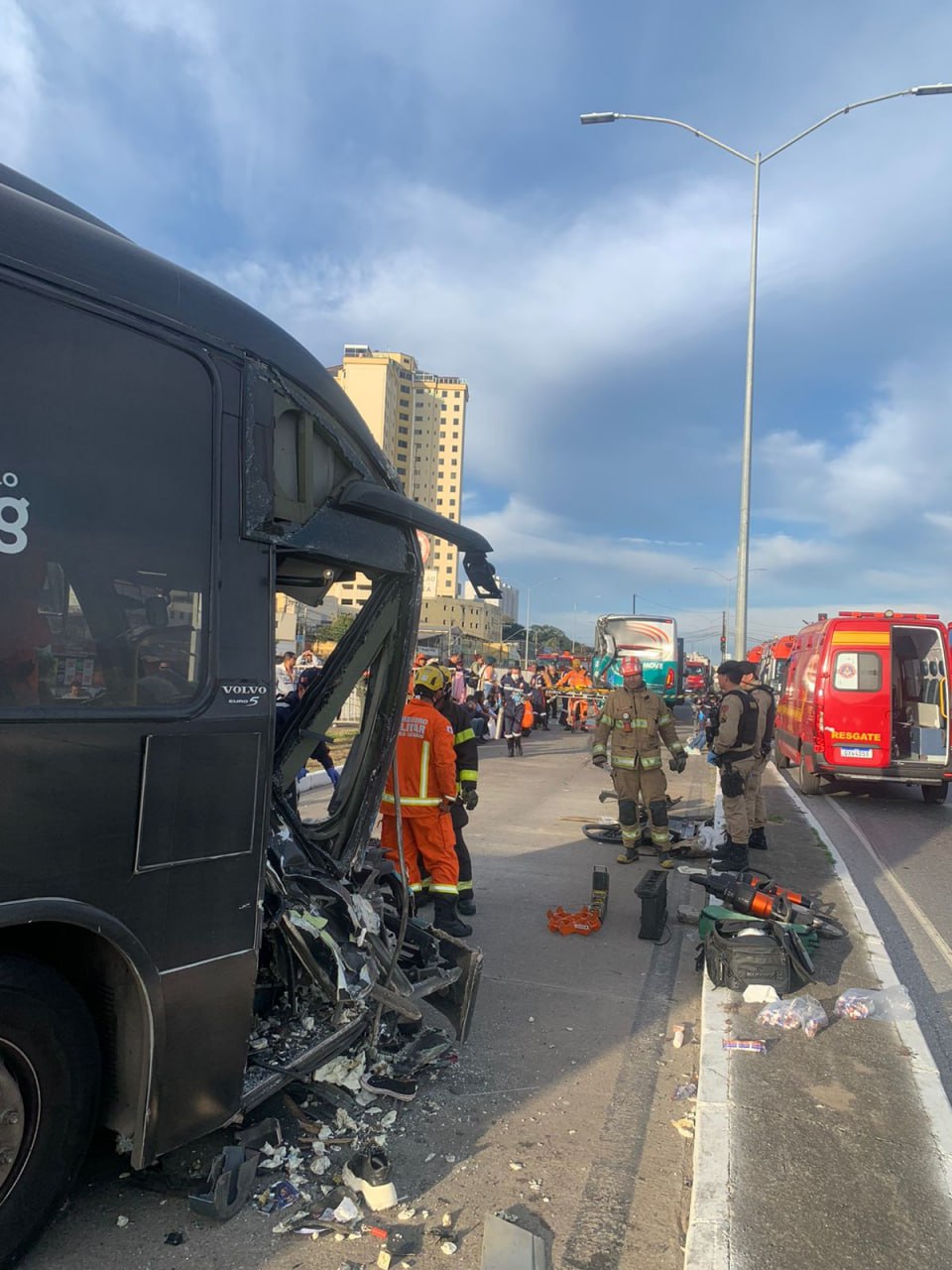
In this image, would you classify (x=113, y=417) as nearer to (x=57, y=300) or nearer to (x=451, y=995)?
(x=57, y=300)

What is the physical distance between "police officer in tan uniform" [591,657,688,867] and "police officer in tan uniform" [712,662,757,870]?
439 mm

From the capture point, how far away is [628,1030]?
466cm

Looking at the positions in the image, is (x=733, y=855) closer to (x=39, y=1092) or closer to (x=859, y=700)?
(x=859, y=700)

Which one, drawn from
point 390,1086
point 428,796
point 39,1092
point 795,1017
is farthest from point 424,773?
point 39,1092

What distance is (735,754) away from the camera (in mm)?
8555

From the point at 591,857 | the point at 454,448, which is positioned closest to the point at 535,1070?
the point at 591,857

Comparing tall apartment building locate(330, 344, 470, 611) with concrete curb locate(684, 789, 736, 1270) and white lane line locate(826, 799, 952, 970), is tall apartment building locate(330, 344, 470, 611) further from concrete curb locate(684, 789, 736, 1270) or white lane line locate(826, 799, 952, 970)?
concrete curb locate(684, 789, 736, 1270)

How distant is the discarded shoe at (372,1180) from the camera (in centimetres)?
299

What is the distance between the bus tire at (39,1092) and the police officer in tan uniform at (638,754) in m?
6.48

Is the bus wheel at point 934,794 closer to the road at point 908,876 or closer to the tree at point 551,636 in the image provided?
the road at point 908,876

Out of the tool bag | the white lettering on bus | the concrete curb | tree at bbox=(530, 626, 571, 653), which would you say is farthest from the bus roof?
tree at bbox=(530, 626, 571, 653)

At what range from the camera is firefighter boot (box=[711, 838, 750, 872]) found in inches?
313

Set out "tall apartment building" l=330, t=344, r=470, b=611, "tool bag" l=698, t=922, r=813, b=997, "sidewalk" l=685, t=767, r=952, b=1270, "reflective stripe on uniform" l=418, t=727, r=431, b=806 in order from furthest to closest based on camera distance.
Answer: "tall apartment building" l=330, t=344, r=470, b=611, "reflective stripe on uniform" l=418, t=727, r=431, b=806, "tool bag" l=698, t=922, r=813, b=997, "sidewalk" l=685, t=767, r=952, b=1270

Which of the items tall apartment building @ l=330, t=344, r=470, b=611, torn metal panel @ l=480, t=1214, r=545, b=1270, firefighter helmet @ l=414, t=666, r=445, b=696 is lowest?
torn metal panel @ l=480, t=1214, r=545, b=1270
